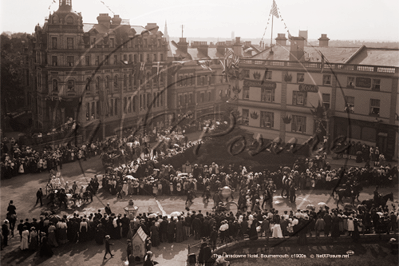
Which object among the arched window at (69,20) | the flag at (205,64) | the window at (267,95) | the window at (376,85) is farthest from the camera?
the flag at (205,64)

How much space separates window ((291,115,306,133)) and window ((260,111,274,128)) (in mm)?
2974

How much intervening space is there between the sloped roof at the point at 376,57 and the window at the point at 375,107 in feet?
14.2

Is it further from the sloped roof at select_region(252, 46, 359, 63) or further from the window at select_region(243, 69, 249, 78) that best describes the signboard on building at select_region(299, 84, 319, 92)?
the window at select_region(243, 69, 249, 78)

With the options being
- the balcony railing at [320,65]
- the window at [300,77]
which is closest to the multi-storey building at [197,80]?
the balcony railing at [320,65]

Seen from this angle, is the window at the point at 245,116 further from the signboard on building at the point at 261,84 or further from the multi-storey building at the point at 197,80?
the multi-storey building at the point at 197,80

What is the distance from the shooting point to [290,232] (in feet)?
97.3

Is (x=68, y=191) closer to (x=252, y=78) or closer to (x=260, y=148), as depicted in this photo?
(x=260, y=148)

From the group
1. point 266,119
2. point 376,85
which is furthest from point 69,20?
point 376,85

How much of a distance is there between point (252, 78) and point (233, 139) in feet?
46.0

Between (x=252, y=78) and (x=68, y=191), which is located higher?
(x=252, y=78)

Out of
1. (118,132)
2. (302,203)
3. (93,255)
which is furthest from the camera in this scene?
(118,132)

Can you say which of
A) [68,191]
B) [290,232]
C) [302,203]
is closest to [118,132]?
[68,191]

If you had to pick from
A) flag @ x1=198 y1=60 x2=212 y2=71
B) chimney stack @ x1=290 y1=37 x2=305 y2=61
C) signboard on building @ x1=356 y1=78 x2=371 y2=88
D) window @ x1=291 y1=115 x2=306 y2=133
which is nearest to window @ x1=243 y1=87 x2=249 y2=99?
chimney stack @ x1=290 y1=37 x2=305 y2=61

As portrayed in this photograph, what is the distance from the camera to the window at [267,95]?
60594 millimetres
